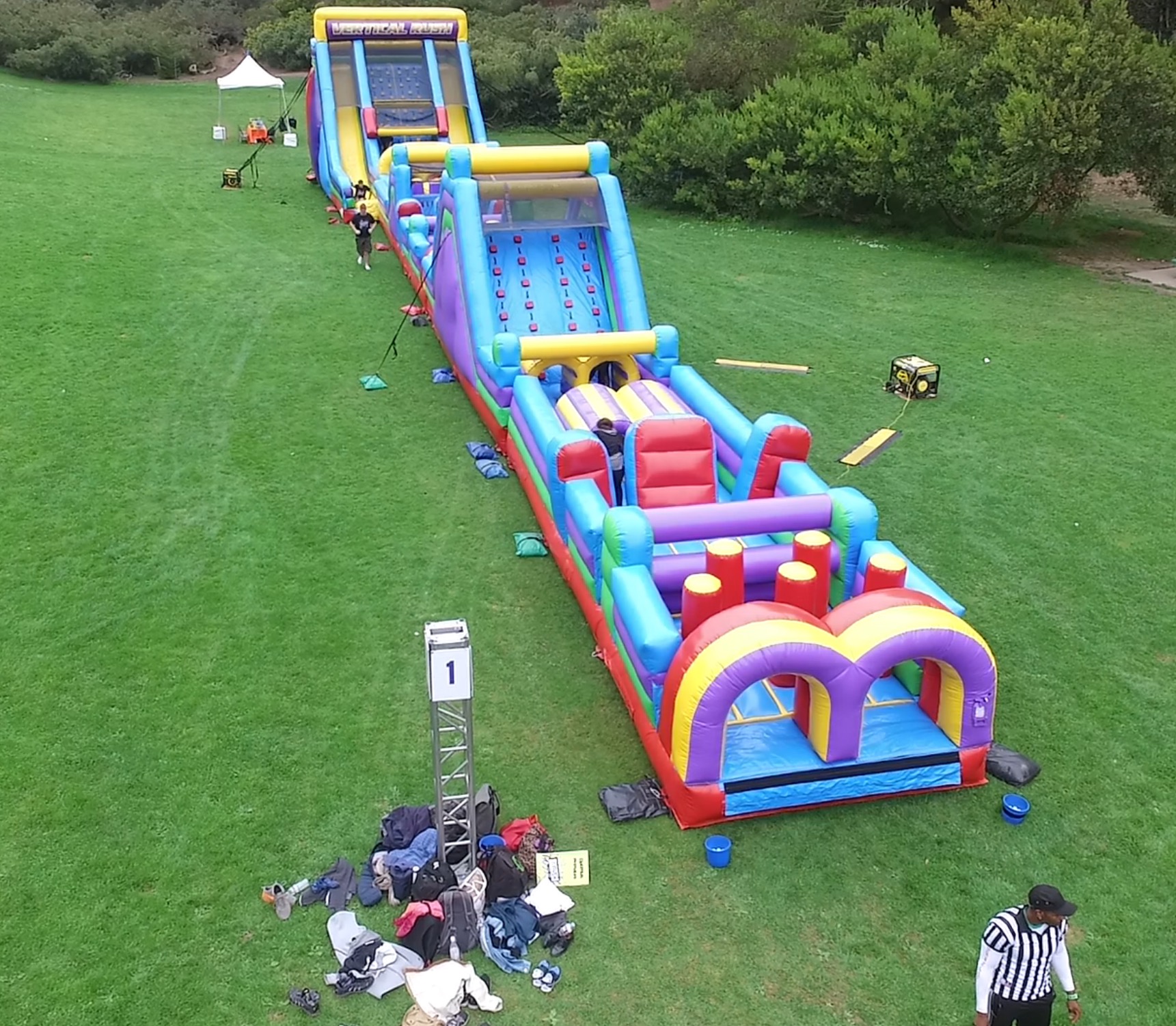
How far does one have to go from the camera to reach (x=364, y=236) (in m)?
17.0

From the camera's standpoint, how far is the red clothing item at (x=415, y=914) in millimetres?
5865

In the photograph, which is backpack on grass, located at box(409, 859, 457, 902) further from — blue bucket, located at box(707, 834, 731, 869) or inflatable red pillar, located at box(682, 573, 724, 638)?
inflatable red pillar, located at box(682, 573, 724, 638)

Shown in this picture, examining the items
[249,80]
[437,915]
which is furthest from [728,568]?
[249,80]

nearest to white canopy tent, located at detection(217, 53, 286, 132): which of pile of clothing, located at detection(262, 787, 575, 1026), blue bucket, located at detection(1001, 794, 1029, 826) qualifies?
pile of clothing, located at detection(262, 787, 575, 1026)

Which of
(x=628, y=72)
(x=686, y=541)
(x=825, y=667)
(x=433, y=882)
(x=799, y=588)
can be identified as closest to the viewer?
(x=433, y=882)

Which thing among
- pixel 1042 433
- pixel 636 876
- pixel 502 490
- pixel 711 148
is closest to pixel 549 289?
pixel 502 490

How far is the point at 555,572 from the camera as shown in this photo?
9.48 m

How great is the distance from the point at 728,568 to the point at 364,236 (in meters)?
11.6

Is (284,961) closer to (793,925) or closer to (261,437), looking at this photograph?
(793,925)

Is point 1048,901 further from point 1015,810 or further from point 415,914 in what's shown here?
point 415,914

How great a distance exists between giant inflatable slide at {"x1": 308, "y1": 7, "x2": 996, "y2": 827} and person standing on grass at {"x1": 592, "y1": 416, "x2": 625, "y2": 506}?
0.10m

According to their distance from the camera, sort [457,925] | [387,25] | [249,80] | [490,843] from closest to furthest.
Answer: [457,925]
[490,843]
[387,25]
[249,80]

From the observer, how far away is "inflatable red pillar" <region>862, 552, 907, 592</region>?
7.43 metres

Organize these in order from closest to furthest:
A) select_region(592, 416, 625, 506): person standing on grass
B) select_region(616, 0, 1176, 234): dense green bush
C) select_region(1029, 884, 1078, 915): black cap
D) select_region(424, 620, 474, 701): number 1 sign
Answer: select_region(1029, 884, 1078, 915): black cap
select_region(424, 620, 474, 701): number 1 sign
select_region(592, 416, 625, 506): person standing on grass
select_region(616, 0, 1176, 234): dense green bush
